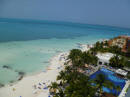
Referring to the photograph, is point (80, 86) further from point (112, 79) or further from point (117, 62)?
point (117, 62)

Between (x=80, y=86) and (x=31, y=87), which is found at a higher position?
(x=80, y=86)

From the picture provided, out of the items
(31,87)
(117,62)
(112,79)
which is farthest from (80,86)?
(117,62)

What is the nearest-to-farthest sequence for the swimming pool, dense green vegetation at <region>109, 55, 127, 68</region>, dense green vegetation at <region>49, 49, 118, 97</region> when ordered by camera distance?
dense green vegetation at <region>49, 49, 118, 97</region>, the swimming pool, dense green vegetation at <region>109, 55, 127, 68</region>

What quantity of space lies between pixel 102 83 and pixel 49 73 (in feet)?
39.1

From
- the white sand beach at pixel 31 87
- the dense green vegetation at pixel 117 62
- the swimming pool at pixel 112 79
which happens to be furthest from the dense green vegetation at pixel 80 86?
the dense green vegetation at pixel 117 62

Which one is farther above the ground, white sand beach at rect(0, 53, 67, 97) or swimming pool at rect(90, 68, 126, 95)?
swimming pool at rect(90, 68, 126, 95)

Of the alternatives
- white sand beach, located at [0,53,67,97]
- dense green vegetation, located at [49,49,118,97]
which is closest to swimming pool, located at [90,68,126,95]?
dense green vegetation, located at [49,49,118,97]

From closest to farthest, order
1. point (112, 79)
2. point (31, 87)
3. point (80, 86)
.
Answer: point (80, 86)
point (31, 87)
point (112, 79)

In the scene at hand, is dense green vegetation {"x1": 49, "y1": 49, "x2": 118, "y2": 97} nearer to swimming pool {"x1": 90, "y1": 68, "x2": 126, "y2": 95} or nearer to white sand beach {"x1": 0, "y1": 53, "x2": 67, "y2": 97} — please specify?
white sand beach {"x1": 0, "y1": 53, "x2": 67, "y2": 97}

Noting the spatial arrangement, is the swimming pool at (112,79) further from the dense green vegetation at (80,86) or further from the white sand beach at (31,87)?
the white sand beach at (31,87)

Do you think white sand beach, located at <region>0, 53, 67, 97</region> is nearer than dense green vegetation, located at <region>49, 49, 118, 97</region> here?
No

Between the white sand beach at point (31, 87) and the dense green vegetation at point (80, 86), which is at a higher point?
the dense green vegetation at point (80, 86)

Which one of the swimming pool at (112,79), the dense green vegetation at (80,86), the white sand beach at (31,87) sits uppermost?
the dense green vegetation at (80,86)

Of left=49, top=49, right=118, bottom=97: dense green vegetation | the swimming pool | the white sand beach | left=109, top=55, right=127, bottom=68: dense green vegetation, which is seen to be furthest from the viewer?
left=109, top=55, right=127, bottom=68: dense green vegetation
